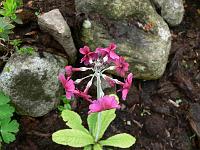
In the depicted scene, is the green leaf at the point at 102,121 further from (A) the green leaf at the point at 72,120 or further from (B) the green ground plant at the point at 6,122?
(B) the green ground plant at the point at 6,122

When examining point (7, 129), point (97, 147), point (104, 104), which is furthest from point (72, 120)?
point (104, 104)

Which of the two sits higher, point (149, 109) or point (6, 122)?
point (6, 122)

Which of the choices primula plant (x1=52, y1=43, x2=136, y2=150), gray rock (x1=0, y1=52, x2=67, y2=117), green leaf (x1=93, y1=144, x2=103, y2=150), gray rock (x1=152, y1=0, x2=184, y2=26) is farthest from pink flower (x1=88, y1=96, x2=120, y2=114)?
gray rock (x1=152, y1=0, x2=184, y2=26)

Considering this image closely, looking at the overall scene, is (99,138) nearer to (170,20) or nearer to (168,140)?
(168,140)

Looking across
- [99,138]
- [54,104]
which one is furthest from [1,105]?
[99,138]

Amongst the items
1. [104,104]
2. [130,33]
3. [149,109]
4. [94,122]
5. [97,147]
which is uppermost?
[104,104]

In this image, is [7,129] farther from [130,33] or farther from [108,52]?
[130,33]

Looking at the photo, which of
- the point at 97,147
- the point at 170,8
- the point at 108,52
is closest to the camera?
the point at 108,52
